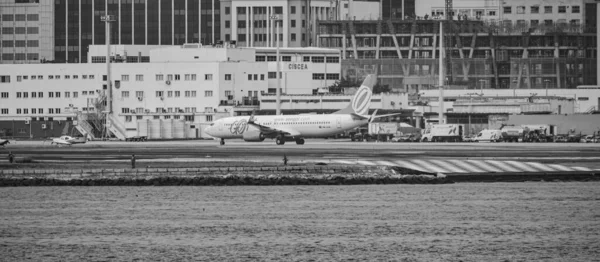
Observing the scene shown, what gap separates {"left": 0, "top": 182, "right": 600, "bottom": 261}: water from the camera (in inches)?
1575

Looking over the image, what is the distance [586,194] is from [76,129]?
4713 inches

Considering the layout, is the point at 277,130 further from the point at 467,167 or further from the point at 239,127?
the point at 467,167

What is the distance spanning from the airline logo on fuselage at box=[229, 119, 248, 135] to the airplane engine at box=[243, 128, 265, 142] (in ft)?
4.22

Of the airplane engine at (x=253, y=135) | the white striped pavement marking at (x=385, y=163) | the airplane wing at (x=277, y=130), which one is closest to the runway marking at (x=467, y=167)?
the white striped pavement marking at (x=385, y=163)

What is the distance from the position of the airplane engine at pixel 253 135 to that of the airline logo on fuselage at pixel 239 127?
1.29 metres

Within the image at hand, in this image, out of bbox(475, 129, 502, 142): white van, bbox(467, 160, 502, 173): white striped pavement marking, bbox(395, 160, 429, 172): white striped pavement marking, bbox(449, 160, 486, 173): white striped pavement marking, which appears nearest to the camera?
bbox(449, 160, 486, 173): white striped pavement marking

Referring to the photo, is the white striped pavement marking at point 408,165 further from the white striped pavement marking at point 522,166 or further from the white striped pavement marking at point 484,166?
the white striped pavement marking at point 522,166

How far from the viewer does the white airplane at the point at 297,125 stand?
13225cm

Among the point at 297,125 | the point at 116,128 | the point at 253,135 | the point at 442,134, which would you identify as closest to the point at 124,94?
the point at 116,128

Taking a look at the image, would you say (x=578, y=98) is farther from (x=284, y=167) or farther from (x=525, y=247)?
(x=525, y=247)

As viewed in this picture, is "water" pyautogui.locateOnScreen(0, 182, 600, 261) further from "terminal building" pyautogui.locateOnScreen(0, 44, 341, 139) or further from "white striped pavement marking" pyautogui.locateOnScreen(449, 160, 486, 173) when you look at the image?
"terminal building" pyautogui.locateOnScreen(0, 44, 341, 139)

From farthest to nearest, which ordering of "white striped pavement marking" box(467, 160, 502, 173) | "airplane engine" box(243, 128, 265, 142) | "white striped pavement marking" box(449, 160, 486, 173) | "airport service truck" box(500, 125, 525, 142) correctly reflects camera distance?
"airport service truck" box(500, 125, 525, 142) < "airplane engine" box(243, 128, 265, 142) < "white striped pavement marking" box(467, 160, 502, 173) < "white striped pavement marking" box(449, 160, 486, 173)

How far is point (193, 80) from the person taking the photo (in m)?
175

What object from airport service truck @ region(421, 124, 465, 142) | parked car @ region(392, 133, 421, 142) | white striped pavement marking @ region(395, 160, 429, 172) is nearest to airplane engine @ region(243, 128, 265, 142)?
parked car @ region(392, 133, 421, 142)
